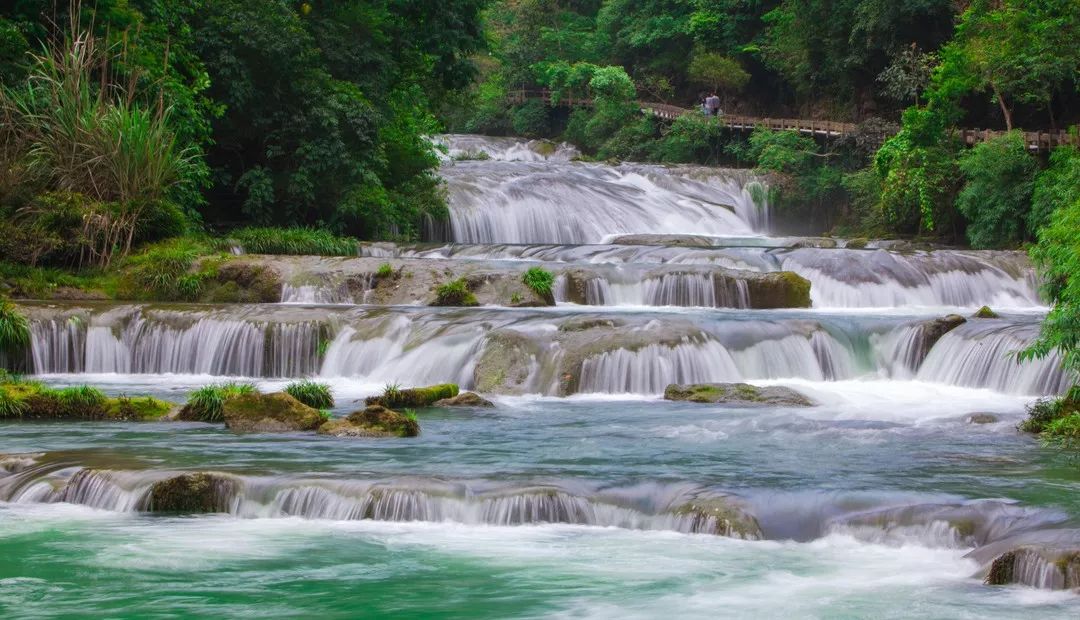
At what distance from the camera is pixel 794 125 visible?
45.4 m

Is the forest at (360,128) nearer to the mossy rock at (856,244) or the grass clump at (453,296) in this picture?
the mossy rock at (856,244)

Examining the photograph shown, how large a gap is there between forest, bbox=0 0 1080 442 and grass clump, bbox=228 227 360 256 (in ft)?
0.20

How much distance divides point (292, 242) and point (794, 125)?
24.0m

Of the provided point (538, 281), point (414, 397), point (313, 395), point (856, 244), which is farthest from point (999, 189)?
point (313, 395)

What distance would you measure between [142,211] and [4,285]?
9.24 feet

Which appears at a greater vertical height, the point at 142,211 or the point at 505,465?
the point at 142,211

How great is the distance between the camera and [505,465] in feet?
37.9

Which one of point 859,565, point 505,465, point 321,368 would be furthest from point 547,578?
point 321,368

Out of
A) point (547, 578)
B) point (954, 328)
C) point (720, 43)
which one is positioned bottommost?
point (547, 578)

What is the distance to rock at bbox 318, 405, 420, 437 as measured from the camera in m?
13.2

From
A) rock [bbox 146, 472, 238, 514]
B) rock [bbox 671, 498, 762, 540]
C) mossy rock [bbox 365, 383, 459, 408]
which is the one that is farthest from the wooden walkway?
rock [bbox 146, 472, 238, 514]

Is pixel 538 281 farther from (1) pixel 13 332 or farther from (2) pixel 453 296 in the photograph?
(1) pixel 13 332

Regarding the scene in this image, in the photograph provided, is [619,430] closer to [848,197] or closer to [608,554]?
[608,554]

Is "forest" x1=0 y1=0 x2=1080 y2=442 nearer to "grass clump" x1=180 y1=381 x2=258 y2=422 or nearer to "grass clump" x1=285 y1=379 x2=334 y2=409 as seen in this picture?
"grass clump" x1=285 y1=379 x2=334 y2=409
